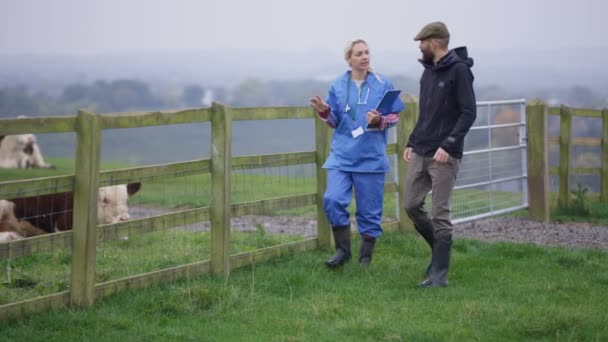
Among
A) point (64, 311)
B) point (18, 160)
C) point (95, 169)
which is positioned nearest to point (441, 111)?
point (95, 169)

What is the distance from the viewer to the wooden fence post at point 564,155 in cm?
1411

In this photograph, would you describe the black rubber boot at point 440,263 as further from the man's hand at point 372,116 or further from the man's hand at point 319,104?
the man's hand at point 319,104

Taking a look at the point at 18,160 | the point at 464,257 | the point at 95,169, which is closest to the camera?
the point at 95,169

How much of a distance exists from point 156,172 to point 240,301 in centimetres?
128

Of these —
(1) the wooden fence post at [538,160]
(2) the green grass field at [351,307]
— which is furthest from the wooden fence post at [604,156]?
(2) the green grass field at [351,307]

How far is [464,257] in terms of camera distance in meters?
8.93

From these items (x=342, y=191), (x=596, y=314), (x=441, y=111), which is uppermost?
(x=441, y=111)

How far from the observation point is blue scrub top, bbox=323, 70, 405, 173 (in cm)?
823

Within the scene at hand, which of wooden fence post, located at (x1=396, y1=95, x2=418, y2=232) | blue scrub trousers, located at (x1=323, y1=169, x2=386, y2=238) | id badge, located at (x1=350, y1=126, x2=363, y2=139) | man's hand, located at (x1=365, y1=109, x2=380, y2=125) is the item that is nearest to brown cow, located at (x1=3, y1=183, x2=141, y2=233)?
blue scrub trousers, located at (x1=323, y1=169, x2=386, y2=238)

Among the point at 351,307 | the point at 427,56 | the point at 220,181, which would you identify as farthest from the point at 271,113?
the point at 351,307

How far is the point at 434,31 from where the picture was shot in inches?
298

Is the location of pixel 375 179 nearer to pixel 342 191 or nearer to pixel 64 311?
pixel 342 191

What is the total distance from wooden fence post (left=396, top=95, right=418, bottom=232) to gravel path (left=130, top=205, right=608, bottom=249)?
2.35 ft

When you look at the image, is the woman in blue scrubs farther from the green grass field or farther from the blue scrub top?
the green grass field
